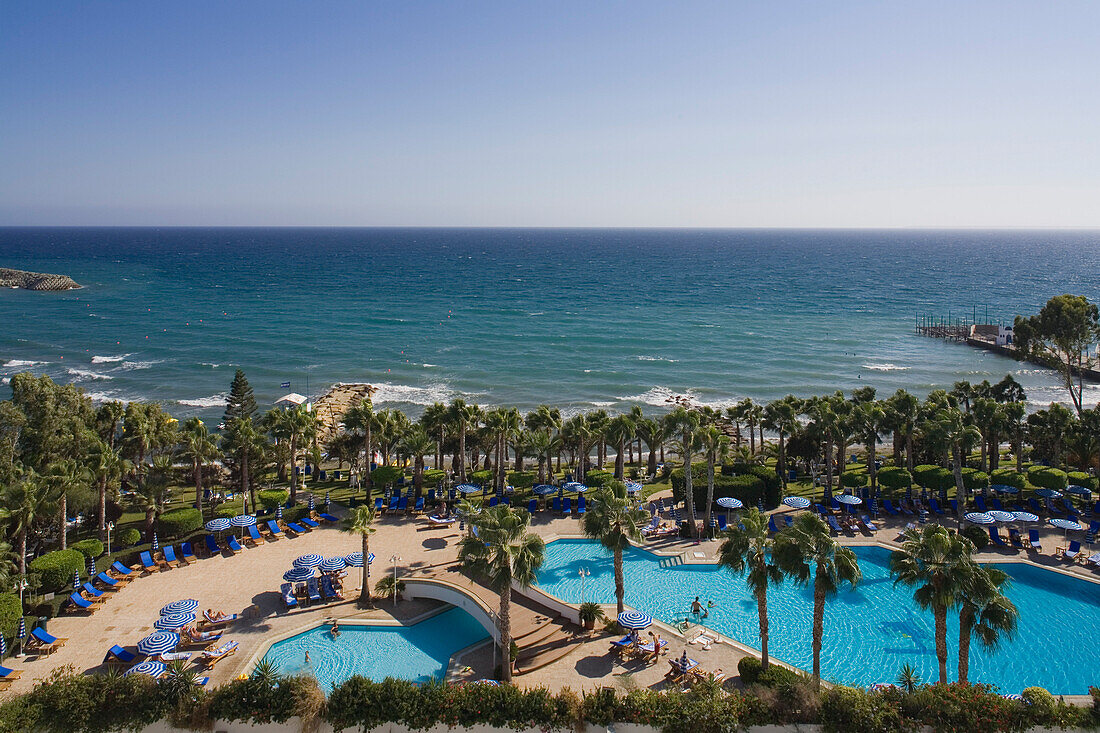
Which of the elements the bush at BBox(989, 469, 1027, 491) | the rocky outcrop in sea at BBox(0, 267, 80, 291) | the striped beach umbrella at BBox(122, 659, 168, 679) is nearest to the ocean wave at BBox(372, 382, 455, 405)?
the striped beach umbrella at BBox(122, 659, 168, 679)

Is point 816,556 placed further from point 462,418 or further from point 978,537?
point 462,418

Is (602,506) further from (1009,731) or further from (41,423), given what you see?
(41,423)

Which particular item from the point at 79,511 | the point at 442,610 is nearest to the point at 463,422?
the point at 442,610

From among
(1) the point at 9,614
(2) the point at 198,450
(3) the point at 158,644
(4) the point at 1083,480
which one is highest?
(2) the point at 198,450

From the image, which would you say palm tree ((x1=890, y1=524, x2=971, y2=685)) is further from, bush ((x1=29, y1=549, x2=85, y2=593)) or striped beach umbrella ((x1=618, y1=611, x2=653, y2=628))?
bush ((x1=29, y1=549, x2=85, y2=593))

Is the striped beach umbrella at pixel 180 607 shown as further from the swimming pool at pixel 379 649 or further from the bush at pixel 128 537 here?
the bush at pixel 128 537

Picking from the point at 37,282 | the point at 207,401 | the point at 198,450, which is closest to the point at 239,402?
the point at 207,401

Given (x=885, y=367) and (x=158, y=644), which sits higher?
(x=885, y=367)
